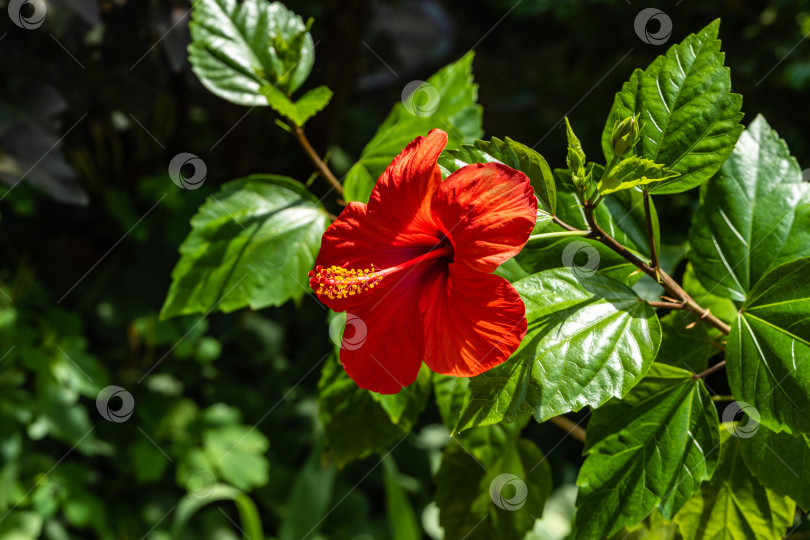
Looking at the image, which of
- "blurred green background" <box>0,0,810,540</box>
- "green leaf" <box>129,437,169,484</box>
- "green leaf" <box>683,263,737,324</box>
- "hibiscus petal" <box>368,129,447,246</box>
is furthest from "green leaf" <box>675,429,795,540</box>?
"green leaf" <box>129,437,169,484</box>

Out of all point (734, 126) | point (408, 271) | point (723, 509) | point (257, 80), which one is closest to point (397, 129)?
point (257, 80)

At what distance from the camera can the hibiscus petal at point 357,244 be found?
26.3 inches

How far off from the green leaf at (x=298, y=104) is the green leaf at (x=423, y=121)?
98 millimetres

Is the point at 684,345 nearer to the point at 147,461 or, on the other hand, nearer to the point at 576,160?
the point at 576,160

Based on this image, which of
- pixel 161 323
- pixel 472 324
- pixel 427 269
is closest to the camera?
pixel 472 324

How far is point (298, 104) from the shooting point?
0.87 meters

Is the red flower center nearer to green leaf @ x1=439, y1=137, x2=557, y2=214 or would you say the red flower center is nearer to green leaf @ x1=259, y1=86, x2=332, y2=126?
green leaf @ x1=439, y1=137, x2=557, y2=214

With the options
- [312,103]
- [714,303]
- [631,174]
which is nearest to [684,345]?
[714,303]

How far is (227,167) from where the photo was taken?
2.79 metres

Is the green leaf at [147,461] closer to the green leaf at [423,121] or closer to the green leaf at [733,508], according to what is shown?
the green leaf at [423,121]

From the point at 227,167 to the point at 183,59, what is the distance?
3.92 feet

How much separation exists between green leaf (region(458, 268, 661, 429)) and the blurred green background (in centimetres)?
136

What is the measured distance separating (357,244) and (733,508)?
467 mm

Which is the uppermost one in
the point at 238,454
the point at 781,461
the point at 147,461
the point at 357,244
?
the point at 781,461
